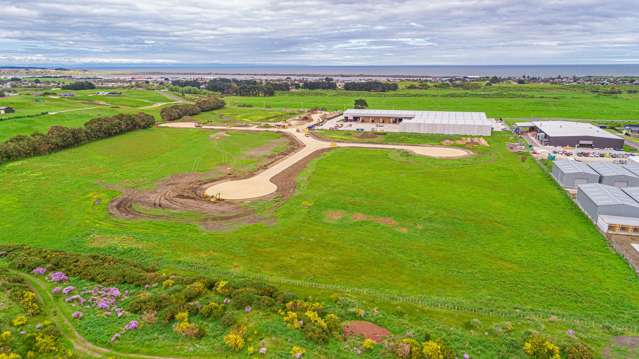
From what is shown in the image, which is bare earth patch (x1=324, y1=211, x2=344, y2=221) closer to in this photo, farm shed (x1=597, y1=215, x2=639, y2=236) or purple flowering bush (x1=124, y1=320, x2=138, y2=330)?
purple flowering bush (x1=124, y1=320, x2=138, y2=330)

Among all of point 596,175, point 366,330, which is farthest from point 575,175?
point 366,330

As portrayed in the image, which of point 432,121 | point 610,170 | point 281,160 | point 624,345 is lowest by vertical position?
point 624,345

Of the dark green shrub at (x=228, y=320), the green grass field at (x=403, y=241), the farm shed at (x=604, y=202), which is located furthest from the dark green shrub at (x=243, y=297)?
the farm shed at (x=604, y=202)


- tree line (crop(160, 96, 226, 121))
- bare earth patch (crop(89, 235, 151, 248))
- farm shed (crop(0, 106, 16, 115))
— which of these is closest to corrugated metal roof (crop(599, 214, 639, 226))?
bare earth patch (crop(89, 235, 151, 248))

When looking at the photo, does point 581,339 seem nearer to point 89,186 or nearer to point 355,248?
point 355,248

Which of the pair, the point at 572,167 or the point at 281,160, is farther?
the point at 281,160

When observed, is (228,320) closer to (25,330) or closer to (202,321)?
(202,321)
